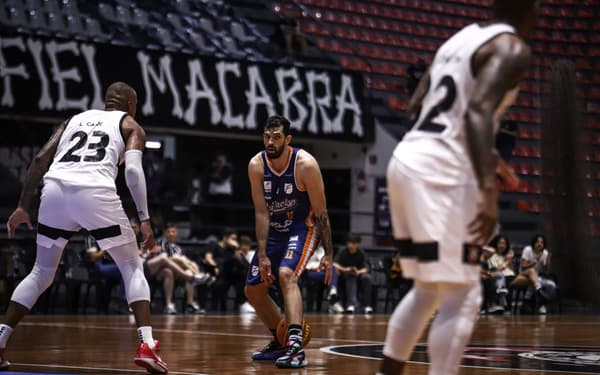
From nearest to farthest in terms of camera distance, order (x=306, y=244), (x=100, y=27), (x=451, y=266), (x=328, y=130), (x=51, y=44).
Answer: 1. (x=451, y=266)
2. (x=306, y=244)
3. (x=51, y=44)
4. (x=100, y=27)
5. (x=328, y=130)

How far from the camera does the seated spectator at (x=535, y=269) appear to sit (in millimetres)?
17938

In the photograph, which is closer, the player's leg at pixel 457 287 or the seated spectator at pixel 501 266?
the player's leg at pixel 457 287

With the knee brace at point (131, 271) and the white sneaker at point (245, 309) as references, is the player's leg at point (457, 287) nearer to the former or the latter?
the knee brace at point (131, 271)

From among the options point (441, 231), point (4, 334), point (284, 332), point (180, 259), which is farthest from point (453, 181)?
point (180, 259)

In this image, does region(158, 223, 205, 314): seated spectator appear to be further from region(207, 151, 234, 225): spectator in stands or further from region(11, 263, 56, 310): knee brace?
region(11, 263, 56, 310): knee brace

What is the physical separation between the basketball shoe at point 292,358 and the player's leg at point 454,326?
297 centimetres

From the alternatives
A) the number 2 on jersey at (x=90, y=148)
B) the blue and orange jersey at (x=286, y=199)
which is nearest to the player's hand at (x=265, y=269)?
the blue and orange jersey at (x=286, y=199)

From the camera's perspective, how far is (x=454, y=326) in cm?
421

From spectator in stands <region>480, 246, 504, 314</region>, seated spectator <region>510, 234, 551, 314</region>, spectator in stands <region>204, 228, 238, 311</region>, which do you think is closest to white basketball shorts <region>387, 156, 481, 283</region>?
spectator in stands <region>204, 228, 238, 311</region>

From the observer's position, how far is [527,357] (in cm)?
829

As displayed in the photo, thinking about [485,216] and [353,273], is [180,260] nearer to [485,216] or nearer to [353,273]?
[353,273]

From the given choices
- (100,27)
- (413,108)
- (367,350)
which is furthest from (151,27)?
(413,108)

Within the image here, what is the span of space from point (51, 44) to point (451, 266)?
47.1 ft

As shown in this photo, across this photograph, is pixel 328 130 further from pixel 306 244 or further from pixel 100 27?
pixel 306 244
